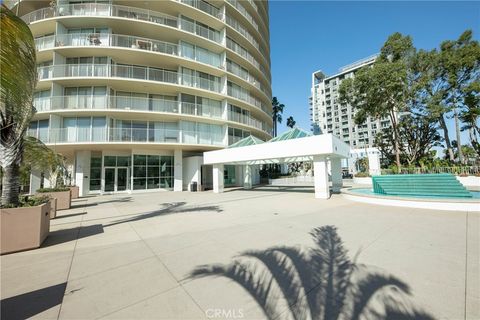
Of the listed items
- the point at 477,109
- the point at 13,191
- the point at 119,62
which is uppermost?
the point at 119,62

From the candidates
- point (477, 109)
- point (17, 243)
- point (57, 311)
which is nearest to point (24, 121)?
point (17, 243)

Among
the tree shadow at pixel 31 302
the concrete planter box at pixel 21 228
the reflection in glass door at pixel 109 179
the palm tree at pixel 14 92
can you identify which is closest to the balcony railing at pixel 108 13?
the reflection in glass door at pixel 109 179

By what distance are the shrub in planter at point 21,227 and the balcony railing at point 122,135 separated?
1586 centimetres

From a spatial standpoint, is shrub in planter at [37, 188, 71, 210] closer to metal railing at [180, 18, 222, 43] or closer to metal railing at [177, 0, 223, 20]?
metal railing at [180, 18, 222, 43]

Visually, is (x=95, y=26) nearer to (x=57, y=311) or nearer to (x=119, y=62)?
(x=119, y=62)

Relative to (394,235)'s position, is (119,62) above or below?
above

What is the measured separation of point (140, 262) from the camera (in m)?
4.72

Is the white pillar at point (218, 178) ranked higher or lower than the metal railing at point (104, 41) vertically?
lower

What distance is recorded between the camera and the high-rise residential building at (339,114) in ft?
272

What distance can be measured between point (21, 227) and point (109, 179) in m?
17.8

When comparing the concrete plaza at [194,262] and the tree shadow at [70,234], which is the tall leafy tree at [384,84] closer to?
the concrete plaza at [194,262]

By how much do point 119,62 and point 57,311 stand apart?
24647 mm

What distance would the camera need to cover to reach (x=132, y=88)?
22.3 metres

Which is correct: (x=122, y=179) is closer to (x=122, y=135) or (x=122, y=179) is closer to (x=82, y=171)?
(x=82, y=171)
